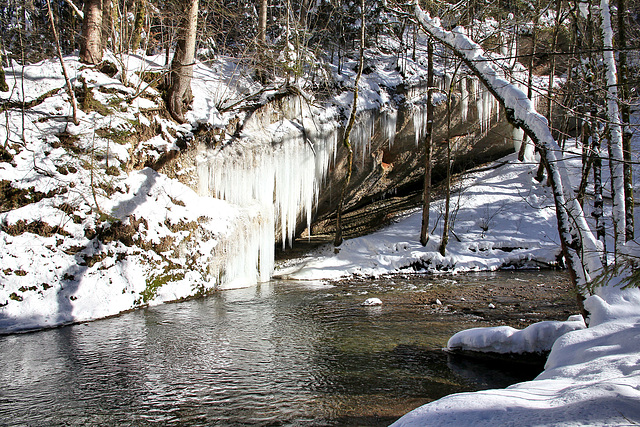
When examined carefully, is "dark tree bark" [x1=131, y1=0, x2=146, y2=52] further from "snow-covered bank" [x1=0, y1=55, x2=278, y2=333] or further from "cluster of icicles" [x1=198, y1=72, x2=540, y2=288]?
"cluster of icicles" [x1=198, y1=72, x2=540, y2=288]

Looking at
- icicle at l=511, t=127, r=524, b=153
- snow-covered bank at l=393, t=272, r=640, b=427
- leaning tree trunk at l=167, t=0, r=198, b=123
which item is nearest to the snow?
snow-covered bank at l=393, t=272, r=640, b=427

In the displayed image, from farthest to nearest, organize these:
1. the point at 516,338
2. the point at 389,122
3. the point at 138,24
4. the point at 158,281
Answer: the point at 389,122, the point at 138,24, the point at 158,281, the point at 516,338

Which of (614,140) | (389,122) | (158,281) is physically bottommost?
(158,281)

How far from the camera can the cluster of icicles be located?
34.4ft

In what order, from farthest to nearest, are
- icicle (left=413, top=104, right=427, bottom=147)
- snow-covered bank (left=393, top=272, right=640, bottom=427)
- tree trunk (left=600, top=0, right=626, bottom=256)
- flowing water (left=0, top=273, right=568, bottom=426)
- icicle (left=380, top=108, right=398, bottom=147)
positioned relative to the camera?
icicle (left=413, top=104, right=427, bottom=147) < icicle (left=380, top=108, right=398, bottom=147) < tree trunk (left=600, top=0, right=626, bottom=256) < flowing water (left=0, top=273, right=568, bottom=426) < snow-covered bank (left=393, top=272, right=640, bottom=427)

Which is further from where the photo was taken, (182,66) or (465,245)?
(465,245)

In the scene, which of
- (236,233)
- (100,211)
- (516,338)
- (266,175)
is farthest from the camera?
(266,175)

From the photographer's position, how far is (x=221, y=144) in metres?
10.9

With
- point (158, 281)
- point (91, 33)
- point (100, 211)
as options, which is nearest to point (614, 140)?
point (158, 281)

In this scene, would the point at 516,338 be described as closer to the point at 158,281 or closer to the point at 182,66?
the point at 158,281

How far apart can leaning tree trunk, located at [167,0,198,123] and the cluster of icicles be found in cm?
144

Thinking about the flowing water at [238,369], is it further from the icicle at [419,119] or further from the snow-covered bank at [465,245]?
the icicle at [419,119]

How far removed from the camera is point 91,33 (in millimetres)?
10547

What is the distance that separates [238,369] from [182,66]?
8218 mm
